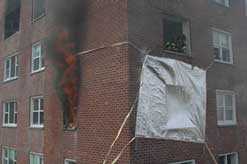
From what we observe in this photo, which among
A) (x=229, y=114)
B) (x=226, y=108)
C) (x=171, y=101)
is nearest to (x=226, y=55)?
(x=226, y=108)

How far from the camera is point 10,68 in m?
16.0

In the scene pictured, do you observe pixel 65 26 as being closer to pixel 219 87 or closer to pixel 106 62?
pixel 106 62

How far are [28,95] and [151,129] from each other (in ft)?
23.2

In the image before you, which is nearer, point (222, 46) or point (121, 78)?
point (121, 78)

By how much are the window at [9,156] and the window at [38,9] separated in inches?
248

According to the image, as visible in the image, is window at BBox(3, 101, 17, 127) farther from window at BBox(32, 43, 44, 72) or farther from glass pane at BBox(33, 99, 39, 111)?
window at BBox(32, 43, 44, 72)

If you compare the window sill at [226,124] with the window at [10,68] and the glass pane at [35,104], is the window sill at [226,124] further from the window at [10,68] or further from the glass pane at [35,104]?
the window at [10,68]

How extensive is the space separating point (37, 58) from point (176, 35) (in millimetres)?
6199

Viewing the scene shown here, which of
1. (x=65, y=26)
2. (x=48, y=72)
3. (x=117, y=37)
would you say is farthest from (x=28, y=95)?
(x=117, y=37)

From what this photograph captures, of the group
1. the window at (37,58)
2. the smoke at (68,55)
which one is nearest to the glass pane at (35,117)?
the window at (37,58)

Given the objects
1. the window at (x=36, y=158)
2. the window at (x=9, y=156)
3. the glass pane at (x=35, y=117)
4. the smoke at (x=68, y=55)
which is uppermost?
the smoke at (x=68, y=55)

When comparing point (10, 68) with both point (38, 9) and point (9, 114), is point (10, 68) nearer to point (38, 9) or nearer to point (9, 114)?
point (9, 114)

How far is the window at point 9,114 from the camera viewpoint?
15.1 meters

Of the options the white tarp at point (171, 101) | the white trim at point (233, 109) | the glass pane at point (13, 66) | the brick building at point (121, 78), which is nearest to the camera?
the white tarp at point (171, 101)
